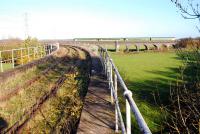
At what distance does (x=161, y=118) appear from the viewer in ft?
34.0

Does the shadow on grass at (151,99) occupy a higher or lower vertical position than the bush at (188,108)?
lower

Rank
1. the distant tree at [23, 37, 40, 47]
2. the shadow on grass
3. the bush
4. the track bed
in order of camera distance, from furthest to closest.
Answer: the distant tree at [23, 37, 40, 47] < the track bed < the shadow on grass < the bush

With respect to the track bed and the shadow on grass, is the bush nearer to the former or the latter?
the shadow on grass

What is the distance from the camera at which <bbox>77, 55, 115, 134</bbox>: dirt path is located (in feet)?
28.1

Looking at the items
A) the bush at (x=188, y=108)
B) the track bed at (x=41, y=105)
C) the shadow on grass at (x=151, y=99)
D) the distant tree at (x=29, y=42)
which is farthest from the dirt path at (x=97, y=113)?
the distant tree at (x=29, y=42)

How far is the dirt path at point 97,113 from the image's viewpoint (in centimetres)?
855

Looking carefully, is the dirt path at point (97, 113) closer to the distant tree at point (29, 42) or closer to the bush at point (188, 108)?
the bush at point (188, 108)

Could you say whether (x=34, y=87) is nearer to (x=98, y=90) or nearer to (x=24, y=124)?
(x=98, y=90)

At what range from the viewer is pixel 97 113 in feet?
32.9

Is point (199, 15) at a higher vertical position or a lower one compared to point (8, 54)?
higher

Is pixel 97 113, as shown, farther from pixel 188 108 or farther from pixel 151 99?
pixel 151 99

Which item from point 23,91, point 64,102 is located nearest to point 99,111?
point 64,102

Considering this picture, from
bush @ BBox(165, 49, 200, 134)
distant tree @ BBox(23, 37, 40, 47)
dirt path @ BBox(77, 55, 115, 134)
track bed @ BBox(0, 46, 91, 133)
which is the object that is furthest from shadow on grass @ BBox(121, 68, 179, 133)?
distant tree @ BBox(23, 37, 40, 47)

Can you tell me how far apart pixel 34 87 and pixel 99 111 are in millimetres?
7783
